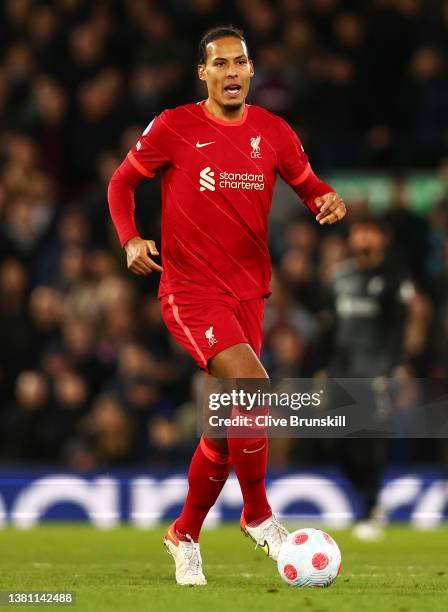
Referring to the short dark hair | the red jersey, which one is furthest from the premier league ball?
the short dark hair

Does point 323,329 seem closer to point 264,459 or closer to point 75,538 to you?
point 75,538

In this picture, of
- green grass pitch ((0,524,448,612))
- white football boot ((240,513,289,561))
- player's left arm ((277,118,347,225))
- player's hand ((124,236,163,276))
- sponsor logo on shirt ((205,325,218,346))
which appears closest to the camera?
green grass pitch ((0,524,448,612))

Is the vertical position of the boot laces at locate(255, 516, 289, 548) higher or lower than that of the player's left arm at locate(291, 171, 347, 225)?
lower

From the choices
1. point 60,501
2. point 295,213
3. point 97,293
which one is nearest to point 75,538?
point 60,501

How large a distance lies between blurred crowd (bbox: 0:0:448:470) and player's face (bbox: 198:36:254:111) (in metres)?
3.44

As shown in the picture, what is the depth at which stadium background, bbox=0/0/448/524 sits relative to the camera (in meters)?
11.7

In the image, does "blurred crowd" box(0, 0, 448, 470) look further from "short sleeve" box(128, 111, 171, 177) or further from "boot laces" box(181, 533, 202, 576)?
"boot laces" box(181, 533, 202, 576)

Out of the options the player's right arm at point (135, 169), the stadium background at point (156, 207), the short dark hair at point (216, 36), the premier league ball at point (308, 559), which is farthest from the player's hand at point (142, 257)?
the stadium background at point (156, 207)

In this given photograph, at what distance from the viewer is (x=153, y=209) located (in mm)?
13070

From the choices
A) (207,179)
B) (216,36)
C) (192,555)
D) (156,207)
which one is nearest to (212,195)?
(207,179)

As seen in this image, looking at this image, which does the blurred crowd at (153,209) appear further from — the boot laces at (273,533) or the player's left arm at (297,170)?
the boot laces at (273,533)

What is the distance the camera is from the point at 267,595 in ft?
20.0

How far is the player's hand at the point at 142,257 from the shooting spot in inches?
248

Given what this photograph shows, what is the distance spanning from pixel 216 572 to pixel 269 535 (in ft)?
2.54
